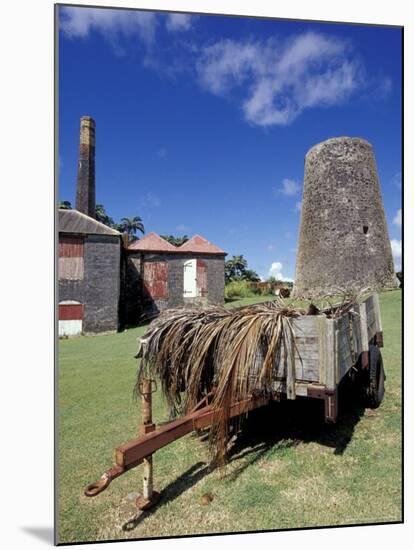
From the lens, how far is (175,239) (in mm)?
2270

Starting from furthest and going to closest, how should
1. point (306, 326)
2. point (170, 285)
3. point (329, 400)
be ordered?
point (170, 285)
point (306, 326)
point (329, 400)

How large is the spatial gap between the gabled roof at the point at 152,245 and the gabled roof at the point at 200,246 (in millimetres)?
95

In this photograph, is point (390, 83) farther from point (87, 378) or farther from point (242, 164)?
point (87, 378)

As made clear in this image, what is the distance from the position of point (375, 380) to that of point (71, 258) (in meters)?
2.34

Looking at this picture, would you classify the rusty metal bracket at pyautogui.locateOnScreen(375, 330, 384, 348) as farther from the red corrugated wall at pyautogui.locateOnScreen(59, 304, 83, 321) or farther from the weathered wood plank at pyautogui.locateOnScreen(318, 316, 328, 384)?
the red corrugated wall at pyautogui.locateOnScreen(59, 304, 83, 321)

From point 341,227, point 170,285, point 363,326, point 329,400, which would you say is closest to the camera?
point 329,400

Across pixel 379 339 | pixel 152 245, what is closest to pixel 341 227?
pixel 379 339

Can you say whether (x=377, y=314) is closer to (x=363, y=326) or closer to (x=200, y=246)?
(x=363, y=326)

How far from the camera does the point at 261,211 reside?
2131mm

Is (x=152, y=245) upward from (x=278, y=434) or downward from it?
upward

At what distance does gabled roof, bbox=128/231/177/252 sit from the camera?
2.32 metres

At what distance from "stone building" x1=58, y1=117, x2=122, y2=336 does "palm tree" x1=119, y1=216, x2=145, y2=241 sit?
0.20 metres

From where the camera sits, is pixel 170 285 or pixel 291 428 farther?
pixel 170 285
